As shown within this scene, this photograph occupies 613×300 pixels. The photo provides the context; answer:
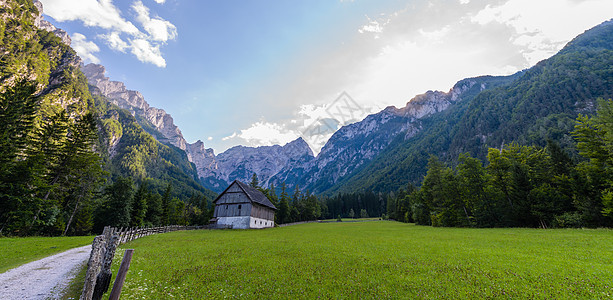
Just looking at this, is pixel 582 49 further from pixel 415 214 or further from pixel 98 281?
pixel 98 281

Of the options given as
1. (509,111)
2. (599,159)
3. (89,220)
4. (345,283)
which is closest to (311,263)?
(345,283)

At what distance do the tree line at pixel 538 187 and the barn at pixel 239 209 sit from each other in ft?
138

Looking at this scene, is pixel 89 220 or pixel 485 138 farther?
pixel 485 138

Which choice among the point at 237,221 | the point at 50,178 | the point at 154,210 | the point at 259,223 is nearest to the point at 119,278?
the point at 50,178

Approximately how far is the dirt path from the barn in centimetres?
4036

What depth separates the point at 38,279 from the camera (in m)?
11.0

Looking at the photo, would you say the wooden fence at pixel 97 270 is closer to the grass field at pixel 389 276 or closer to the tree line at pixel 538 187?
the grass field at pixel 389 276

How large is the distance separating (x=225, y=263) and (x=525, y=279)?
15442 mm

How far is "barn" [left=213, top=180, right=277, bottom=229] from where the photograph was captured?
5453 centimetres

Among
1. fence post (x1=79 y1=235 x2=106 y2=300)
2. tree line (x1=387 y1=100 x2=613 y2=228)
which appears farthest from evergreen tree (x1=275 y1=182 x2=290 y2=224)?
fence post (x1=79 y1=235 x2=106 y2=300)

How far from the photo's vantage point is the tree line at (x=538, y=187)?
29.5 m

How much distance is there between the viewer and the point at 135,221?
53344mm

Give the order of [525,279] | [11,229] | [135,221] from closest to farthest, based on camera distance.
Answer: [525,279] < [11,229] < [135,221]

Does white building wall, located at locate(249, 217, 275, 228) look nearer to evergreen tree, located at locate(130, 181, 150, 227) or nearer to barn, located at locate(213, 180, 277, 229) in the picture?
barn, located at locate(213, 180, 277, 229)
